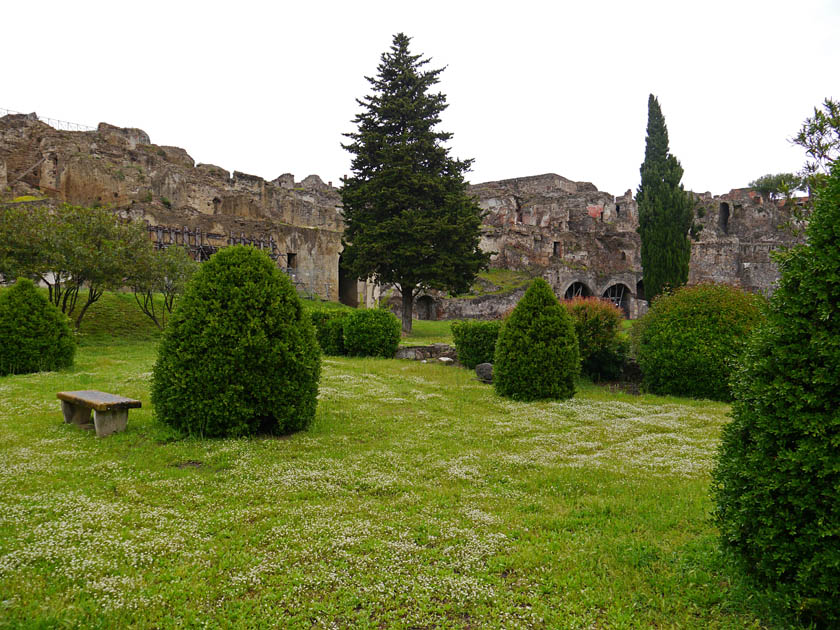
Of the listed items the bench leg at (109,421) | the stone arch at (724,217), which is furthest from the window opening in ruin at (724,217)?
the bench leg at (109,421)

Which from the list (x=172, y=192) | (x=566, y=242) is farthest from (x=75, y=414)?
(x=566, y=242)

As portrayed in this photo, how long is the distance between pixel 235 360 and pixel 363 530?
3.22 meters

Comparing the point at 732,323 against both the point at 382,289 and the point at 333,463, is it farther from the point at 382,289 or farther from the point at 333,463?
the point at 382,289

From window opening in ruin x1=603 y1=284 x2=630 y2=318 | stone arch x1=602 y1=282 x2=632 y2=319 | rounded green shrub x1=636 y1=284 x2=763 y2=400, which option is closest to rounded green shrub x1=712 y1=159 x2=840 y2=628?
rounded green shrub x1=636 y1=284 x2=763 y2=400

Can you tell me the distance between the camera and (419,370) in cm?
1384

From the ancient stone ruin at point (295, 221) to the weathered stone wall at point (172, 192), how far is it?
0.07 metres

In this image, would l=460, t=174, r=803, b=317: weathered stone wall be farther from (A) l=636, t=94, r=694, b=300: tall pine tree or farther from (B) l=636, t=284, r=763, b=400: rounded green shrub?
(B) l=636, t=284, r=763, b=400: rounded green shrub

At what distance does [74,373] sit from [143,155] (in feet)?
117

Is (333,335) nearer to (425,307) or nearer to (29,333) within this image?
(29,333)

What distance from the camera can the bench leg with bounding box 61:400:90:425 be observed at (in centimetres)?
718

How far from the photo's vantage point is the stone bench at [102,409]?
21.2 ft

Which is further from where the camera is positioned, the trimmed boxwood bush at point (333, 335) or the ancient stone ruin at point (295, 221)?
the ancient stone ruin at point (295, 221)

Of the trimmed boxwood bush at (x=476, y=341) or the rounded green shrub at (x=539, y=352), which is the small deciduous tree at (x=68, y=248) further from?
the rounded green shrub at (x=539, y=352)

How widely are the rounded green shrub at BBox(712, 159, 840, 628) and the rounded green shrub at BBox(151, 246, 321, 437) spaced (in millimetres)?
4988
